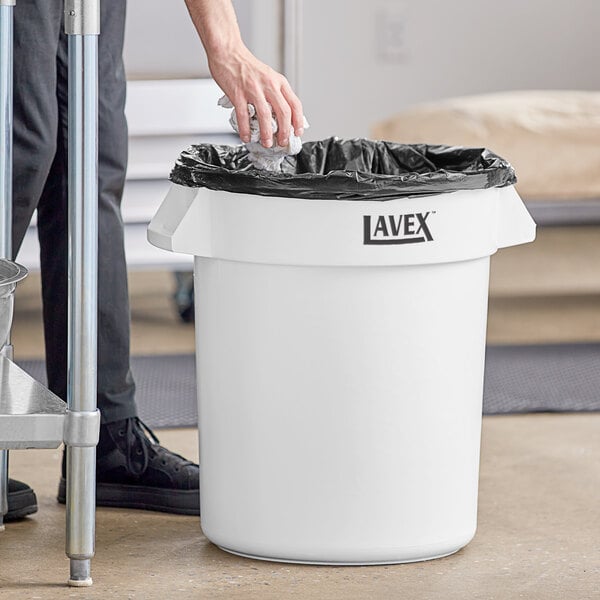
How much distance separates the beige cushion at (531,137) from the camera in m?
2.55

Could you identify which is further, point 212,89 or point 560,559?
point 212,89

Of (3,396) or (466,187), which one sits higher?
(466,187)

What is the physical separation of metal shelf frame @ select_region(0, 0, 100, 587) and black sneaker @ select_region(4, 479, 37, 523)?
23cm

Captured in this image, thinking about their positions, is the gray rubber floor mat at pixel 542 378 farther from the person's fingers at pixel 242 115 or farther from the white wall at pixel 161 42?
the white wall at pixel 161 42

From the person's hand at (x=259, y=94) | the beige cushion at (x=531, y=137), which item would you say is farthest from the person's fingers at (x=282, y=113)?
the beige cushion at (x=531, y=137)

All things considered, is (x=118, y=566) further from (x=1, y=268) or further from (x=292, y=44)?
Result: (x=292, y=44)

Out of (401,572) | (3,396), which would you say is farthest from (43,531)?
(401,572)

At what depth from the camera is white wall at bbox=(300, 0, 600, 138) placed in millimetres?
3486

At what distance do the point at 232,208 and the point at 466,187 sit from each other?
244 mm

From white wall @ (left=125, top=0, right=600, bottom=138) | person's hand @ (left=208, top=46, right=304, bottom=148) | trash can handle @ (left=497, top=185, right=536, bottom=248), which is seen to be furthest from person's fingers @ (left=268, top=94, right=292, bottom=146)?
white wall @ (left=125, top=0, right=600, bottom=138)

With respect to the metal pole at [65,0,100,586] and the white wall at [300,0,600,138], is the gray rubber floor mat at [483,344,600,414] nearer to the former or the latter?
the metal pole at [65,0,100,586]

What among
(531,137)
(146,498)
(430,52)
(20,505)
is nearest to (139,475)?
(146,498)

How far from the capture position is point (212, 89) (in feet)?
8.05

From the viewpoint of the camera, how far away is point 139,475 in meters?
1.46
